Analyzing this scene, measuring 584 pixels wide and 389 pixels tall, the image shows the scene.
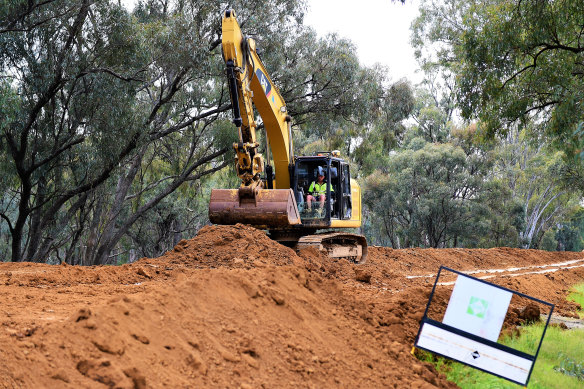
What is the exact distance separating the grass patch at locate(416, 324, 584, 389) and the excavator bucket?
5460 mm

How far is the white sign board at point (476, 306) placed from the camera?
509cm

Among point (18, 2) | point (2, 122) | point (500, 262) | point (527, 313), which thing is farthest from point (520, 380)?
point (500, 262)

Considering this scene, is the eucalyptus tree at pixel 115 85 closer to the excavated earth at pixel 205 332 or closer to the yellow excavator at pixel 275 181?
the yellow excavator at pixel 275 181

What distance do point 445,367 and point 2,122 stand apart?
36.3 ft

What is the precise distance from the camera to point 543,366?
244 inches

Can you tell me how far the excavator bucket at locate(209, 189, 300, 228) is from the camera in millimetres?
11508

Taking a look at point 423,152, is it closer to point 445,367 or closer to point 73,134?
point 73,134

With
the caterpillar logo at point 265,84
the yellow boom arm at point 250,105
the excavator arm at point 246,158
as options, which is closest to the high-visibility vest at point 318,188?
the yellow boom arm at point 250,105

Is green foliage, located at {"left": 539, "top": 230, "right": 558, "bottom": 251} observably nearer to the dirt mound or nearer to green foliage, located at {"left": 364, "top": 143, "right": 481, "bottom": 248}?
green foliage, located at {"left": 364, "top": 143, "right": 481, "bottom": 248}

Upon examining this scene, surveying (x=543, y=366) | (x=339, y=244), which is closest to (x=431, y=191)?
(x=339, y=244)

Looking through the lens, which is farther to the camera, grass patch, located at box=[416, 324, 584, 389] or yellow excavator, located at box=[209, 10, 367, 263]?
yellow excavator, located at box=[209, 10, 367, 263]

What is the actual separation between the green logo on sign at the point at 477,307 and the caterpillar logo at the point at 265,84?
8133 millimetres

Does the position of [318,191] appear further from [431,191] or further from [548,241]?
[548,241]

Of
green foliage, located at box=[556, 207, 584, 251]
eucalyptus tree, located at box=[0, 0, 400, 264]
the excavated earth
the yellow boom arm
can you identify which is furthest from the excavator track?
green foliage, located at box=[556, 207, 584, 251]
